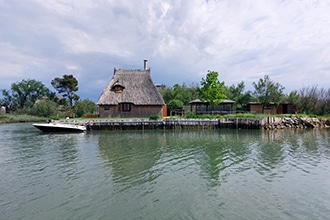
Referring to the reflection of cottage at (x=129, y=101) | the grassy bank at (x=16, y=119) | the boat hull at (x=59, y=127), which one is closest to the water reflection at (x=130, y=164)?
the boat hull at (x=59, y=127)

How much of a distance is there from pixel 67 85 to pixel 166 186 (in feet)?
214

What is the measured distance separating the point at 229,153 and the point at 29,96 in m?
76.7

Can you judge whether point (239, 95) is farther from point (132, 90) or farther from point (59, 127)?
point (59, 127)

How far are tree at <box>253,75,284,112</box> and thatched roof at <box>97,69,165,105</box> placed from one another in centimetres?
2042

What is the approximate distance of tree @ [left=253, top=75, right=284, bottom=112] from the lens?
4175 centimetres

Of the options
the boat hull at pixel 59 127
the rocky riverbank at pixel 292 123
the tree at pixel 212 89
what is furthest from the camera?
the tree at pixel 212 89

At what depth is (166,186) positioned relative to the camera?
25.6 ft

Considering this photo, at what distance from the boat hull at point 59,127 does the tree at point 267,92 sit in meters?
32.7

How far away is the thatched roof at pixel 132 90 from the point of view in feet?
114

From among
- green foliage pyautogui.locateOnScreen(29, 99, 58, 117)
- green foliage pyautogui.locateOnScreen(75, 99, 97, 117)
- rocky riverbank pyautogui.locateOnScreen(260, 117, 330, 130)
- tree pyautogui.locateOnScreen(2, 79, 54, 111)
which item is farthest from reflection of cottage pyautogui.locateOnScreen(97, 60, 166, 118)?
tree pyautogui.locateOnScreen(2, 79, 54, 111)

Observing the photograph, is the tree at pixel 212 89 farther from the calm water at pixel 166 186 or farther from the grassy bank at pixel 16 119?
the grassy bank at pixel 16 119

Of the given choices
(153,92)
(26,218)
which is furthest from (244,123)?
(26,218)

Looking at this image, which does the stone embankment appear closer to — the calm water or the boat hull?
the boat hull

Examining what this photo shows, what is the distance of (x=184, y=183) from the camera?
26.7 feet
